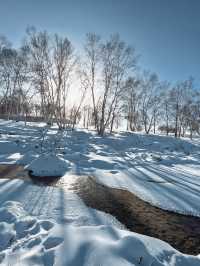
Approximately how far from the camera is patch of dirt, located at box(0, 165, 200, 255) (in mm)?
3370

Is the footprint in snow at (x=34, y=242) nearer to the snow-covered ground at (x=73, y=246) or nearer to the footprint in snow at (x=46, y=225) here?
the snow-covered ground at (x=73, y=246)

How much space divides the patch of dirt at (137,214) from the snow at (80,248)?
67cm

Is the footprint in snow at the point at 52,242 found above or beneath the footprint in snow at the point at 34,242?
above

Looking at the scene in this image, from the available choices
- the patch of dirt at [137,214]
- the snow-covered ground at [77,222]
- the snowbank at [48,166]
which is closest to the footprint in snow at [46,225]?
the snow-covered ground at [77,222]

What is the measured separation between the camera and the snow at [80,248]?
7.54ft

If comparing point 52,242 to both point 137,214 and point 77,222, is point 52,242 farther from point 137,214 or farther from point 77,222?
point 137,214

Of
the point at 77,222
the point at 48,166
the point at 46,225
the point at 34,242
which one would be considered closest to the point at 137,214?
the point at 77,222

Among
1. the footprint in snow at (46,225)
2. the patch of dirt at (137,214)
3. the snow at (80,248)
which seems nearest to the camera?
the snow at (80,248)

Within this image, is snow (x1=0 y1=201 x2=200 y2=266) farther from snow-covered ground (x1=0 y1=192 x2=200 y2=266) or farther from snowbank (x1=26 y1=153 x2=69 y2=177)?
snowbank (x1=26 y1=153 x2=69 y2=177)

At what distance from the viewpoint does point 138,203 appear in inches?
188

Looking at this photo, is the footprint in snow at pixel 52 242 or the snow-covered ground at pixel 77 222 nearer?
the snow-covered ground at pixel 77 222

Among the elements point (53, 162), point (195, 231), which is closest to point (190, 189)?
point (195, 231)

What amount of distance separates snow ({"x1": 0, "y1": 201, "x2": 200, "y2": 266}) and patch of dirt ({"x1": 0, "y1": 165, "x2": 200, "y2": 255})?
0.67m

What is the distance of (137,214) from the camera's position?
13.7 feet
